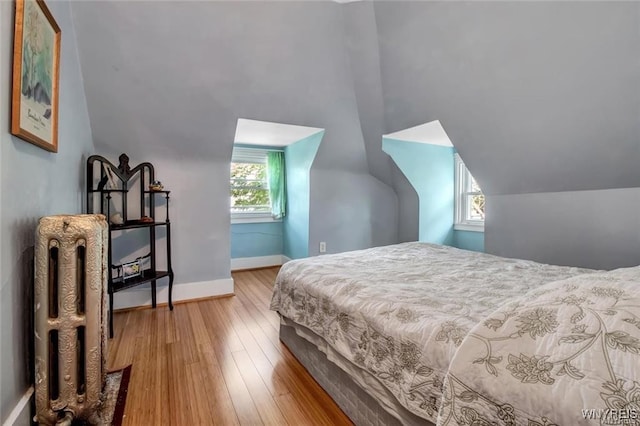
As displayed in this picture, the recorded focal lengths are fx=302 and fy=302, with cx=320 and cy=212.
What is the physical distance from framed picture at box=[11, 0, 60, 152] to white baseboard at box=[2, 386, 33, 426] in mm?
1132

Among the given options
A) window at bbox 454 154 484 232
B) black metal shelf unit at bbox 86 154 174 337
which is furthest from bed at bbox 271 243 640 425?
window at bbox 454 154 484 232

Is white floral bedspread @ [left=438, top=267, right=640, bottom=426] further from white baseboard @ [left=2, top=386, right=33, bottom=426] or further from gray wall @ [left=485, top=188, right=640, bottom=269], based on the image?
gray wall @ [left=485, top=188, right=640, bottom=269]

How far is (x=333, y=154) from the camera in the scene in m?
3.84

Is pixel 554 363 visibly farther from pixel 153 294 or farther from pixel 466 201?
pixel 466 201

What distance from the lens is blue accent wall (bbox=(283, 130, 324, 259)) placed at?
3.95 metres

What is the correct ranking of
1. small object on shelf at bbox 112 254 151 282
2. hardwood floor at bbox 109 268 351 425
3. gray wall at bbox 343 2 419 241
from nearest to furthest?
hardwood floor at bbox 109 268 351 425, gray wall at bbox 343 2 419 241, small object on shelf at bbox 112 254 151 282

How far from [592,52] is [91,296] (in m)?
2.99

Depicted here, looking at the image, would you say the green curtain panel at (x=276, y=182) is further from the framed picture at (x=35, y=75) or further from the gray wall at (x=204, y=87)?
the framed picture at (x=35, y=75)

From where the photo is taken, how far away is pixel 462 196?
4.26m

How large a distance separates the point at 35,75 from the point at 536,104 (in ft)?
9.87

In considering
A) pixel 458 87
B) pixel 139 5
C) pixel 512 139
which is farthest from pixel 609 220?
pixel 139 5

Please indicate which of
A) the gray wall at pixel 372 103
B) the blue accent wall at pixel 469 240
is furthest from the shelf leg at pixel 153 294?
the blue accent wall at pixel 469 240

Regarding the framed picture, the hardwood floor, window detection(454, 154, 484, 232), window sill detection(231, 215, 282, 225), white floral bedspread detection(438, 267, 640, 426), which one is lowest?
the hardwood floor

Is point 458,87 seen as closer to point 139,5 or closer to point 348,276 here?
point 348,276
